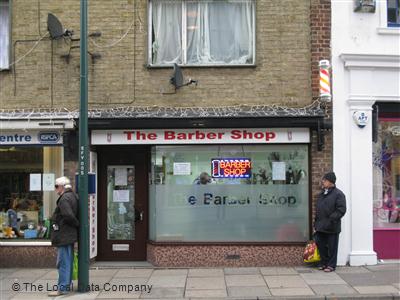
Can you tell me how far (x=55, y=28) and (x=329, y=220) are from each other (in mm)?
6227

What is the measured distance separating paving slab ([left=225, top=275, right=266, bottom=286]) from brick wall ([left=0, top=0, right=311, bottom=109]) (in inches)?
128

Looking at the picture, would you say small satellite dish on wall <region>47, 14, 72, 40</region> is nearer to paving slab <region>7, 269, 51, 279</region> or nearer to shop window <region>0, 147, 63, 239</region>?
shop window <region>0, 147, 63, 239</region>

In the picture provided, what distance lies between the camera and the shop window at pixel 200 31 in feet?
34.7

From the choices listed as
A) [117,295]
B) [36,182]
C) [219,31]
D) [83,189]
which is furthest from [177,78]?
[117,295]

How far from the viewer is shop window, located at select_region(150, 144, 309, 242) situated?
33.9ft

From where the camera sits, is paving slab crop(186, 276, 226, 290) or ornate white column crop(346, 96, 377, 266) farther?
ornate white column crop(346, 96, 377, 266)

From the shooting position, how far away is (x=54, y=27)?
10227 millimetres

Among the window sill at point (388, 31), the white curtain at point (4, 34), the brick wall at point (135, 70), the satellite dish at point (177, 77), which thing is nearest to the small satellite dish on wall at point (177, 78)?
the satellite dish at point (177, 77)

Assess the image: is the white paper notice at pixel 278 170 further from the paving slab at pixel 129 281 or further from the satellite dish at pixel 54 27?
the satellite dish at pixel 54 27

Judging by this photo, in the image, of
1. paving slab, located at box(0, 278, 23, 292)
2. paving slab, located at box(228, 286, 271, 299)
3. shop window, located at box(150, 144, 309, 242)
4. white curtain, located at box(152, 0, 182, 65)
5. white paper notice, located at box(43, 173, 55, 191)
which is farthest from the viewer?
white curtain, located at box(152, 0, 182, 65)

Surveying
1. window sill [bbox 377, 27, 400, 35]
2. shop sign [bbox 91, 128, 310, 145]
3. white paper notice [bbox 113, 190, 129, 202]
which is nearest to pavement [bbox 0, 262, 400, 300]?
white paper notice [bbox 113, 190, 129, 202]

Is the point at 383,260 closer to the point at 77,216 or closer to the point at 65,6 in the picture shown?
the point at 77,216

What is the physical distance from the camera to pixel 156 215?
34.2ft

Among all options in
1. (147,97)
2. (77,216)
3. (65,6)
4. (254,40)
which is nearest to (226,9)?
(254,40)
